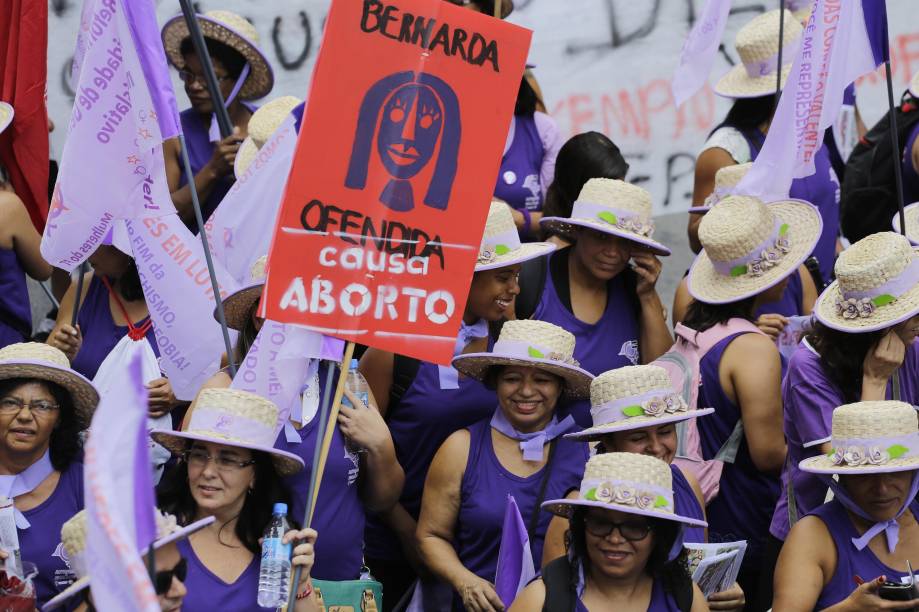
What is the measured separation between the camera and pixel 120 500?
10.5 ft

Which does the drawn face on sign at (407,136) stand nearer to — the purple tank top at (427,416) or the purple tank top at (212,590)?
the purple tank top at (212,590)

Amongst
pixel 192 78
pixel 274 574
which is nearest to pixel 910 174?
pixel 192 78

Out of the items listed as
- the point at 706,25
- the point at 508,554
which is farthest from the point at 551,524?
the point at 706,25

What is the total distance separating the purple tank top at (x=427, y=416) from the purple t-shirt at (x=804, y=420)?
3.74 feet

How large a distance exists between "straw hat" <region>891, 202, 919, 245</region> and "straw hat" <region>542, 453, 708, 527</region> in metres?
2.55

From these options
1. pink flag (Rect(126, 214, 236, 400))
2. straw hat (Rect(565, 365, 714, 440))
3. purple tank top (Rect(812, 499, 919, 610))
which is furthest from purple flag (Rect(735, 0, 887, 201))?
pink flag (Rect(126, 214, 236, 400))

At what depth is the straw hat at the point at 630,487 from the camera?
5082mm

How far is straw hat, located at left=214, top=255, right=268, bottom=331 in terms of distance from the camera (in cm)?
607

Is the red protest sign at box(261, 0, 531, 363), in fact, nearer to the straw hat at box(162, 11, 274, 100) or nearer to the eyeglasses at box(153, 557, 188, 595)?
the eyeglasses at box(153, 557, 188, 595)

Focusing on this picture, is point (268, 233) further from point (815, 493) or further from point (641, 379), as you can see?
point (815, 493)

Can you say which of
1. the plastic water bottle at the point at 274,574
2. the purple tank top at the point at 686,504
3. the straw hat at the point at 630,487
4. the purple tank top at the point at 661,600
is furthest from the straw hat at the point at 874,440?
the plastic water bottle at the point at 274,574

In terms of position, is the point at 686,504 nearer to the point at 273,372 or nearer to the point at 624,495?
the point at 624,495

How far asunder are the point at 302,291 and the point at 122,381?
5.29 feet

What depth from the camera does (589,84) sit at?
10062mm
